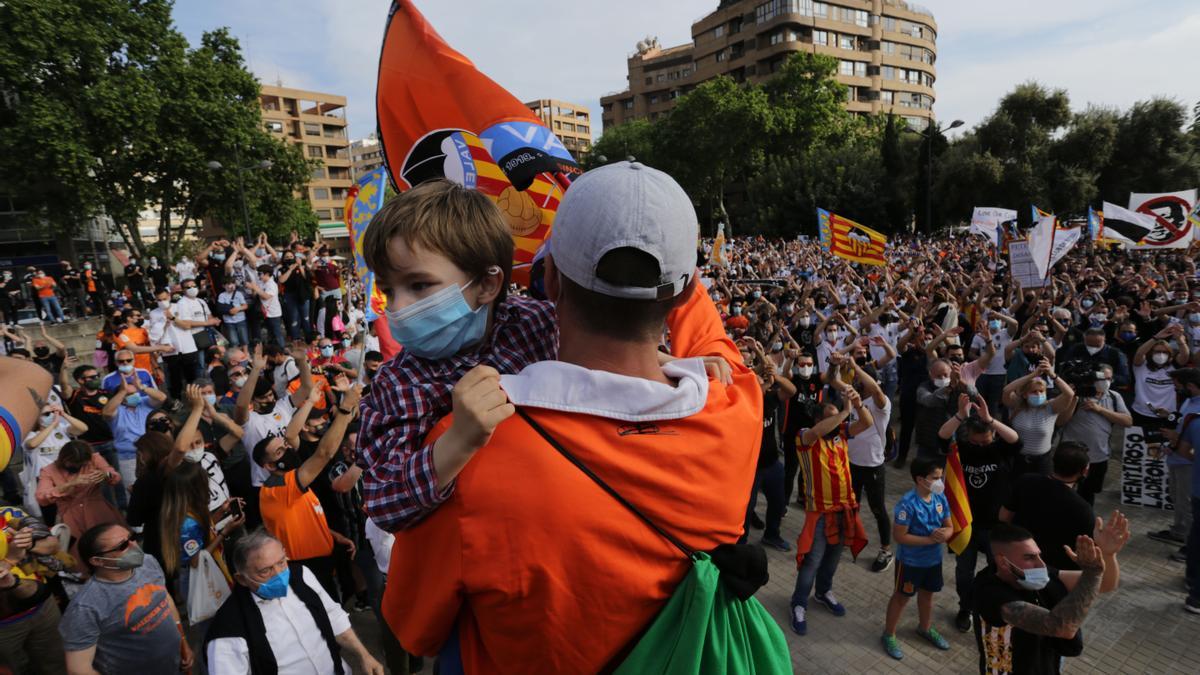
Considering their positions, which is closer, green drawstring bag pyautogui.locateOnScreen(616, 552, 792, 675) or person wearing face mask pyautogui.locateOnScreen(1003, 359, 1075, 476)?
green drawstring bag pyautogui.locateOnScreen(616, 552, 792, 675)

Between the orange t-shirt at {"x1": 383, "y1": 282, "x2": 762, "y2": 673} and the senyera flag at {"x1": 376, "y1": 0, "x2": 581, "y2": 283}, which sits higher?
the senyera flag at {"x1": 376, "y1": 0, "x2": 581, "y2": 283}

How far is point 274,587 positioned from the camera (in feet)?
10.6

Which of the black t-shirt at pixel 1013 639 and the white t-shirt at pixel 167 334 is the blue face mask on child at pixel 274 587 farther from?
the white t-shirt at pixel 167 334

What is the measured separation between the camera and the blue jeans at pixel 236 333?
12.0 m

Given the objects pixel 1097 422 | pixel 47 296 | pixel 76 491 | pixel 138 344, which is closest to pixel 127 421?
pixel 76 491

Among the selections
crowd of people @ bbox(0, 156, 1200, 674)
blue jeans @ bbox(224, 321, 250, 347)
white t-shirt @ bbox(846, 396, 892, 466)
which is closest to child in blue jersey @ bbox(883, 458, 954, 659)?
crowd of people @ bbox(0, 156, 1200, 674)

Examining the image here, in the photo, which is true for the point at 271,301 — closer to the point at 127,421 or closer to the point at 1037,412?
the point at 127,421

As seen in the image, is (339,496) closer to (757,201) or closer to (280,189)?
(280,189)

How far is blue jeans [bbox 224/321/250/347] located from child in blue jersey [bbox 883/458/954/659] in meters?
11.9

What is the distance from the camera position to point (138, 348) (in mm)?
9219

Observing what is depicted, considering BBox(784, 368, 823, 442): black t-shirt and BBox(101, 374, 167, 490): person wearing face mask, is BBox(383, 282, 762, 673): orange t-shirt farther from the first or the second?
BBox(101, 374, 167, 490): person wearing face mask

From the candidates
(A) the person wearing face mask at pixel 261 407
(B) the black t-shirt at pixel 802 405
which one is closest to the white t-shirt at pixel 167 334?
(A) the person wearing face mask at pixel 261 407

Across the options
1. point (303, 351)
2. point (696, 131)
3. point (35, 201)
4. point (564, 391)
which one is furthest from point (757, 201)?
point (564, 391)

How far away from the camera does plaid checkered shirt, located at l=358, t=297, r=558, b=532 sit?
99 cm
